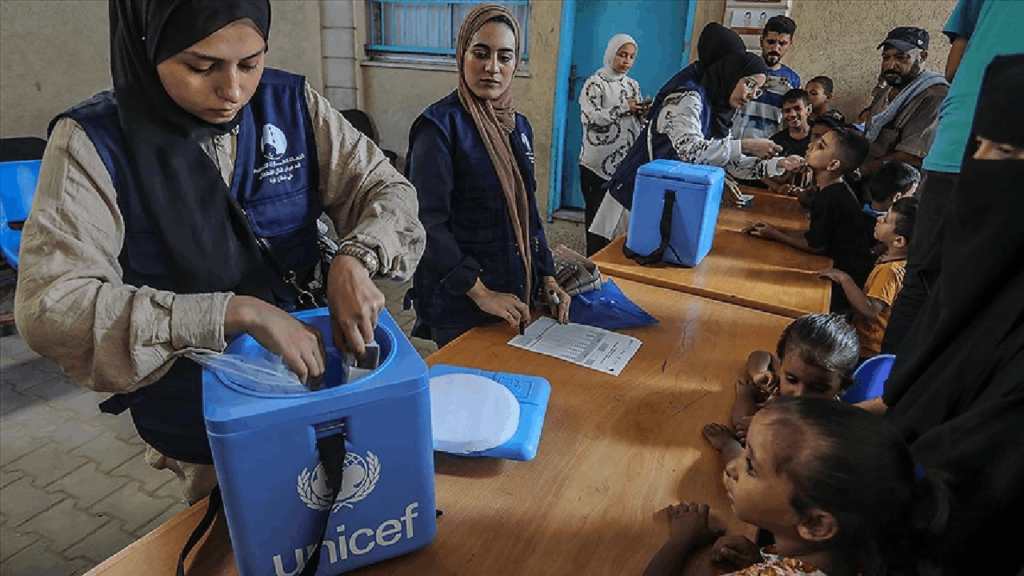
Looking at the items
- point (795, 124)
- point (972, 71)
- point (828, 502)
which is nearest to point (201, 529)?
point (828, 502)

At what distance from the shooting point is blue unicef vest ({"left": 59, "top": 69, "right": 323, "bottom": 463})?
1091 mm

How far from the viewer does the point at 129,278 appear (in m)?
1.02

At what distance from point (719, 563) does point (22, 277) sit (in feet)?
3.41

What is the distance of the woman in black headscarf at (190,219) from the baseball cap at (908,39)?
355 cm

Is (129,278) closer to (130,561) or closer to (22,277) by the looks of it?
(22,277)

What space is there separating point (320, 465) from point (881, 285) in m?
2.12

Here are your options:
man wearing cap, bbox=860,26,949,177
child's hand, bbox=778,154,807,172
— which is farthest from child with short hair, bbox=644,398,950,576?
man wearing cap, bbox=860,26,949,177

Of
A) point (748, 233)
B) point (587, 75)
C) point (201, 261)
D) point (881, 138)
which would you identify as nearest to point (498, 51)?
point (201, 261)

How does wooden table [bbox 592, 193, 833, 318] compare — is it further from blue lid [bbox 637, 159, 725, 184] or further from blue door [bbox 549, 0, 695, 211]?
blue door [bbox 549, 0, 695, 211]

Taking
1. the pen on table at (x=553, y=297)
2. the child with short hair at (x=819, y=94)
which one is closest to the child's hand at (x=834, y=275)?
the pen on table at (x=553, y=297)

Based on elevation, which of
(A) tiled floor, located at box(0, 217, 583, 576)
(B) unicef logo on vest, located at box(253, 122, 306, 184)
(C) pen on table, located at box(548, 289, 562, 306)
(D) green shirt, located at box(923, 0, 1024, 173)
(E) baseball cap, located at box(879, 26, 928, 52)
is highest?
(E) baseball cap, located at box(879, 26, 928, 52)

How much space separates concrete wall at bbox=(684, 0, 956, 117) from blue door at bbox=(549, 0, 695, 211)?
0.43 m

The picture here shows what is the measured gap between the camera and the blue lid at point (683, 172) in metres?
2.05

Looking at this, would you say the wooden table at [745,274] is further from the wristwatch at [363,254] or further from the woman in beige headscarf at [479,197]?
the wristwatch at [363,254]
